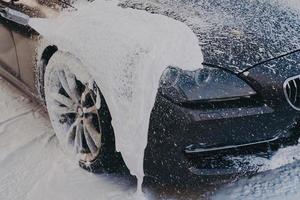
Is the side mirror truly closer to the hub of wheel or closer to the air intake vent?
the hub of wheel

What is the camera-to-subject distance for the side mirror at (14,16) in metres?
3.50

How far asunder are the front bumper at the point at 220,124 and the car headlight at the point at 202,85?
4 cm

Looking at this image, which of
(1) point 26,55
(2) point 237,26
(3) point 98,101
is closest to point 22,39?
(1) point 26,55

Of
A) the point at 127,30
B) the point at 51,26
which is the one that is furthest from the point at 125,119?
the point at 51,26

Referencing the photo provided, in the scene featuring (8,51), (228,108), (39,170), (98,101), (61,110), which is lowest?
(39,170)

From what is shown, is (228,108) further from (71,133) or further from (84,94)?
(71,133)

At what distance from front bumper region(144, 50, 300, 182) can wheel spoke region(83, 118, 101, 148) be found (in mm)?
445

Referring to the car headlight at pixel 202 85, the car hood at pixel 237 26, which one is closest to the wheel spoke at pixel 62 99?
the car hood at pixel 237 26

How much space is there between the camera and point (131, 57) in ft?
9.01

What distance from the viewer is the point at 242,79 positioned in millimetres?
2662

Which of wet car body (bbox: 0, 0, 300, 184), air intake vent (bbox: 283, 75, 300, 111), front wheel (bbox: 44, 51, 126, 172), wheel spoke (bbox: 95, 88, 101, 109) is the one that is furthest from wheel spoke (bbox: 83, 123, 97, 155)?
air intake vent (bbox: 283, 75, 300, 111)

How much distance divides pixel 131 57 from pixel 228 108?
0.57 meters

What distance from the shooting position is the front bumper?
261cm

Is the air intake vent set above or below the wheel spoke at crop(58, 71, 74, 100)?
above
